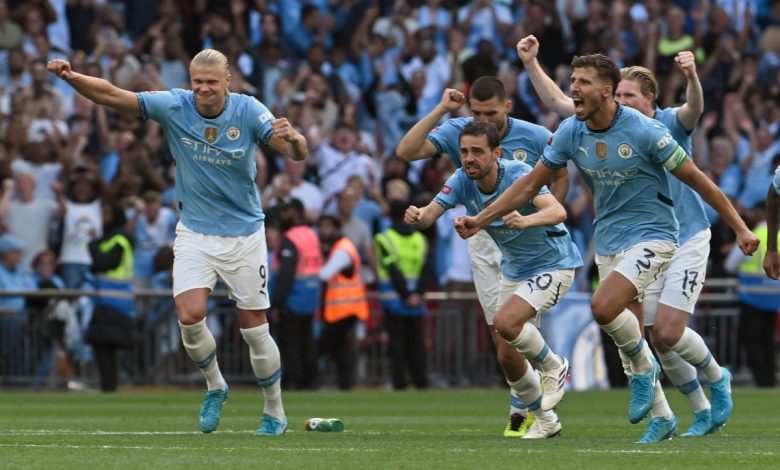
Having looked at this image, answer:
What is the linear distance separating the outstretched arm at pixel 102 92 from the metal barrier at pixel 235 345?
9364 mm

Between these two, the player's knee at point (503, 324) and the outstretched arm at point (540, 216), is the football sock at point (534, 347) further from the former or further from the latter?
Result: the outstretched arm at point (540, 216)

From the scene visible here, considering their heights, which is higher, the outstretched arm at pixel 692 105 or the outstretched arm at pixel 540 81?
the outstretched arm at pixel 540 81

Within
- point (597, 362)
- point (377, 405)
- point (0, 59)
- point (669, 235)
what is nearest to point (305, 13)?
point (0, 59)

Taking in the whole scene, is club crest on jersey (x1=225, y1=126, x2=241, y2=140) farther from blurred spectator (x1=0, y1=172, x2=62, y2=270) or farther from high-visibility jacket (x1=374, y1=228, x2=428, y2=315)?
blurred spectator (x1=0, y1=172, x2=62, y2=270)

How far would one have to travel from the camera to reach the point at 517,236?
42.6ft

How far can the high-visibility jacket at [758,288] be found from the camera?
22531 millimetres

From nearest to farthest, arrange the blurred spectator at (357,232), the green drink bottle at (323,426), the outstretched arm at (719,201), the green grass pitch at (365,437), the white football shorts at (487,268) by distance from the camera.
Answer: the green grass pitch at (365,437) < the outstretched arm at (719,201) < the green drink bottle at (323,426) < the white football shorts at (487,268) < the blurred spectator at (357,232)

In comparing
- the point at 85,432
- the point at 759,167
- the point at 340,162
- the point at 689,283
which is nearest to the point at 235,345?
the point at 340,162

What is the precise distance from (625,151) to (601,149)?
155mm

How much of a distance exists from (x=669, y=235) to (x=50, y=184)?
40.6ft

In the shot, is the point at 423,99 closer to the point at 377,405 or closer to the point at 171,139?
the point at 377,405

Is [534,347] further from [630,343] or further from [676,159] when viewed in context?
[676,159]

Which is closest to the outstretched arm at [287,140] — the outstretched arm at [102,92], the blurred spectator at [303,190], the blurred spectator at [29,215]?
the outstretched arm at [102,92]

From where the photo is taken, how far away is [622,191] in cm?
1210
